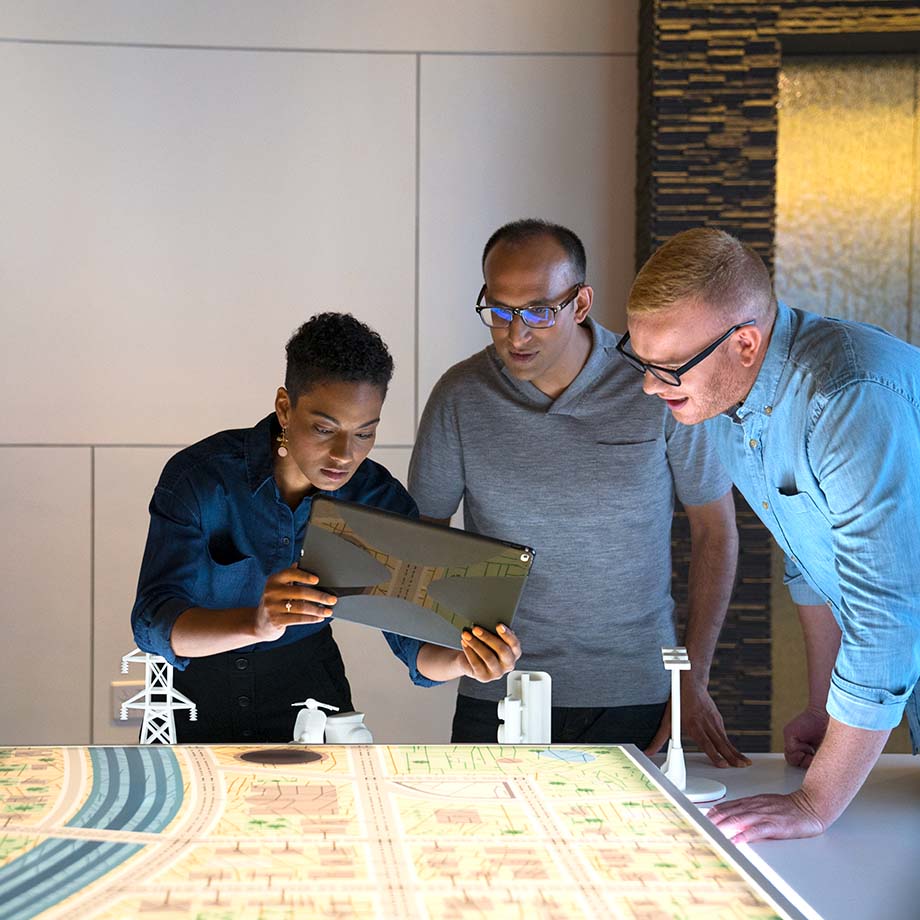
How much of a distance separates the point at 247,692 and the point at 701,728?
32.3 inches

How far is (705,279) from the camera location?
1.79 metres

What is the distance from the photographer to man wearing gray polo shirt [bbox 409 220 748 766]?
7.72 ft

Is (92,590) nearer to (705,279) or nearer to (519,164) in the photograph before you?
(519,164)

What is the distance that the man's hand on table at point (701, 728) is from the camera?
6.90 ft

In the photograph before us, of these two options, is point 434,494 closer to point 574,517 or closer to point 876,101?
point 574,517

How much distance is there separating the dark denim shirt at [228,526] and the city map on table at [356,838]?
0.44 metres

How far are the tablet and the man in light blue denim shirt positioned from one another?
1.32ft

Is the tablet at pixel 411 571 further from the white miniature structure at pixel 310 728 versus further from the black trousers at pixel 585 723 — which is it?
the black trousers at pixel 585 723

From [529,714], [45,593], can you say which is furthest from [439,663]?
[45,593]

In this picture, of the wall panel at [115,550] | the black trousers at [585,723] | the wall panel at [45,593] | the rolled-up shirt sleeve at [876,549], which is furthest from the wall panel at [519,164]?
the rolled-up shirt sleeve at [876,549]

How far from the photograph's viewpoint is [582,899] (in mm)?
1142

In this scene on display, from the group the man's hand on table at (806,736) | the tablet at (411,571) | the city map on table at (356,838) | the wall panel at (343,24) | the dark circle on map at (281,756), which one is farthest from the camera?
the wall panel at (343,24)

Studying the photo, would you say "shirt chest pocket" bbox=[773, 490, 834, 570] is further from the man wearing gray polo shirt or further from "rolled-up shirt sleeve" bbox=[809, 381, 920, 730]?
the man wearing gray polo shirt

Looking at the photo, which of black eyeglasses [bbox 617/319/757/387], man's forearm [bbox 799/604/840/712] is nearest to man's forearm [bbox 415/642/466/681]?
black eyeglasses [bbox 617/319/757/387]
